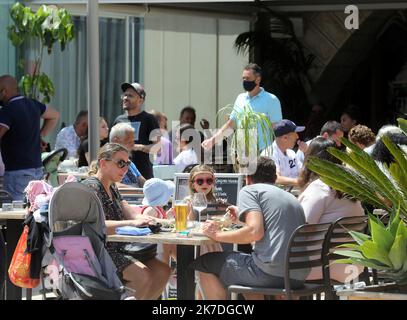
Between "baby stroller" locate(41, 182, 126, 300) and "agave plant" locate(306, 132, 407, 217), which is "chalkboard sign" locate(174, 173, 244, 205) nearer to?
"baby stroller" locate(41, 182, 126, 300)

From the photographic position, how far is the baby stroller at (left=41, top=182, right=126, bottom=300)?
5.95 meters

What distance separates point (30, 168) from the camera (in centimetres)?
926

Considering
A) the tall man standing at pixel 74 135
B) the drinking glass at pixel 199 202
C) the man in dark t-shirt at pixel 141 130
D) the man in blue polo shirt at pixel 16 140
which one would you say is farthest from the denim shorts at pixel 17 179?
the tall man standing at pixel 74 135

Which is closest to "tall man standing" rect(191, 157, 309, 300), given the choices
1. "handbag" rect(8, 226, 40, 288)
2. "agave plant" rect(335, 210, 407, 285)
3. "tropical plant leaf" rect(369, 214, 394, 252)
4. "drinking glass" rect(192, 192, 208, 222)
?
"drinking glass" rect(192, 192, 208, 222)

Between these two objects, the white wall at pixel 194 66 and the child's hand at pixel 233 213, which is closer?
the child's hand at pixel 233 213

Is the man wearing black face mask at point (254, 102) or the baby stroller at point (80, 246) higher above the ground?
the man wearing black face mask at point (254, 102)

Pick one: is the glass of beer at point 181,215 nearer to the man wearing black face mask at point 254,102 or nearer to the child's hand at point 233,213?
the child's hand at point 233,213

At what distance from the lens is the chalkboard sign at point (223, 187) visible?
26.6 feet

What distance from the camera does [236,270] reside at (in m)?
6.57

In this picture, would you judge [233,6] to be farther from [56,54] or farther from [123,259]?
[123,259]

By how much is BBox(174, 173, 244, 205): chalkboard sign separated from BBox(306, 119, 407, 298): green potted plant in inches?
99.9

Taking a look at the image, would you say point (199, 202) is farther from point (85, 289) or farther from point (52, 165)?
point (52, 165)
